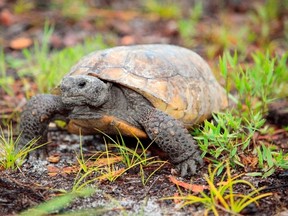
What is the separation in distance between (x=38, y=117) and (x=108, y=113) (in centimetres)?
57

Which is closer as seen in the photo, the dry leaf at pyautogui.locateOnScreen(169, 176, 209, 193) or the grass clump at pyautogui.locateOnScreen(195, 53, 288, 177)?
the dry leaf at pyautogui.locateOnScreen(169, 176, 209, 193)

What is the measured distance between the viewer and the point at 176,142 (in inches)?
127

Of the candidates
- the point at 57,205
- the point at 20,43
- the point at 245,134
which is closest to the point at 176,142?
the point at 245,134

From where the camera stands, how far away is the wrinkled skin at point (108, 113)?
3.22m

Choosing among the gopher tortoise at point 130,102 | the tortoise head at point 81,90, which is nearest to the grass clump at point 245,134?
the gopher tortoise at point 130,102

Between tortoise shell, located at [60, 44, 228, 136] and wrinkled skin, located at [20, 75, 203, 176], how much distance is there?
0.41ft

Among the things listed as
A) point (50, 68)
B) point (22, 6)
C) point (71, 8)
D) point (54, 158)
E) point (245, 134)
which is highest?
point (22, 6)

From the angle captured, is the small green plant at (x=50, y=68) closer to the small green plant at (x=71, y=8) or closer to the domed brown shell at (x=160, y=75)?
the domed brown shell at (x=160, y=75)

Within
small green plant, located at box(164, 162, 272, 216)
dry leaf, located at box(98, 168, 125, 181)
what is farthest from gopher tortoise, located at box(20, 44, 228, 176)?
small green plant, located at box(164, 162, 272, 216)

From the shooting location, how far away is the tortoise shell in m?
3.46

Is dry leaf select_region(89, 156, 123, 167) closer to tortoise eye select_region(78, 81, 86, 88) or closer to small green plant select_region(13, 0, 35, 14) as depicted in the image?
tortoise eye select_region(78, 81, 86, 88)

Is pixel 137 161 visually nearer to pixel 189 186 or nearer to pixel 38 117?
pixel 189 186

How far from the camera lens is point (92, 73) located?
11.5 feet

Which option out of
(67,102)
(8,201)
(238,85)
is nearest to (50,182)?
(8,201)
